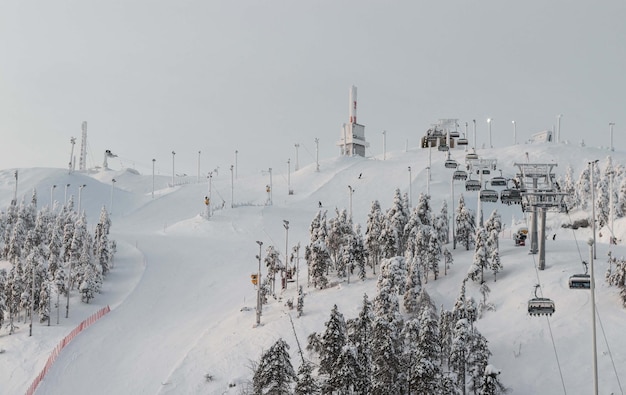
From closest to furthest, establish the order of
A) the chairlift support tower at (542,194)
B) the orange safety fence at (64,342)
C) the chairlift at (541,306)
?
1. the chairlift at (541,306)
2. the orange safety fence at (64,342)
3. the chairlift support tower at (542,194)

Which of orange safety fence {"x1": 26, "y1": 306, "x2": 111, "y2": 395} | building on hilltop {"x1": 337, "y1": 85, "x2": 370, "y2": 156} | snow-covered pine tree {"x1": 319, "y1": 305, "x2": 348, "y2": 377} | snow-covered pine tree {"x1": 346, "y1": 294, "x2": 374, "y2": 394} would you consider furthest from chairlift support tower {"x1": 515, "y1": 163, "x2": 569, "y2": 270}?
building on hilltop {"x1": 337, "y1": 85, "x2": 370, "y2": 156}

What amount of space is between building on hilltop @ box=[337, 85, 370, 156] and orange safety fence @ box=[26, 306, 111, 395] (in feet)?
367

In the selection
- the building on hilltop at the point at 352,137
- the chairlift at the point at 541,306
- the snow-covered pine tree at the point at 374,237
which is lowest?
the chairlift at the point at 541,306

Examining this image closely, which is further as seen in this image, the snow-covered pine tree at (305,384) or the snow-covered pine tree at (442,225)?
the snow-covered pine tree at (442,225)

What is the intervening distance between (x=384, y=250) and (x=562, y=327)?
21573mm

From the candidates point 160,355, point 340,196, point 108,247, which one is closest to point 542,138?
point 340,196

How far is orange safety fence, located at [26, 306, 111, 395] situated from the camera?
4391 centimetres

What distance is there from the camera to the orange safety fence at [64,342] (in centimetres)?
4391

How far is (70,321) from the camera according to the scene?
56.4 meters

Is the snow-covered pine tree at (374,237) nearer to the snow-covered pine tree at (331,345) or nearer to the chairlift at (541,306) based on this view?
the chairlift at (541,306)

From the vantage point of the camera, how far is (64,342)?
50.2 metres

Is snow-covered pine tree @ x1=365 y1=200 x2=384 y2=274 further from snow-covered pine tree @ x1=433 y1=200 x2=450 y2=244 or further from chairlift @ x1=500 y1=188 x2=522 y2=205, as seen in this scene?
Answer: chairlift @ x1=500 y1=188 x2=522 y2=205

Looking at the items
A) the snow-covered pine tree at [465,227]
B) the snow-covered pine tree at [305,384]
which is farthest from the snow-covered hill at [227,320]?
the snow-covered pine tree at [305,384]

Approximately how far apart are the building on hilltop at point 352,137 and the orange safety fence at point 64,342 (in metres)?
112
